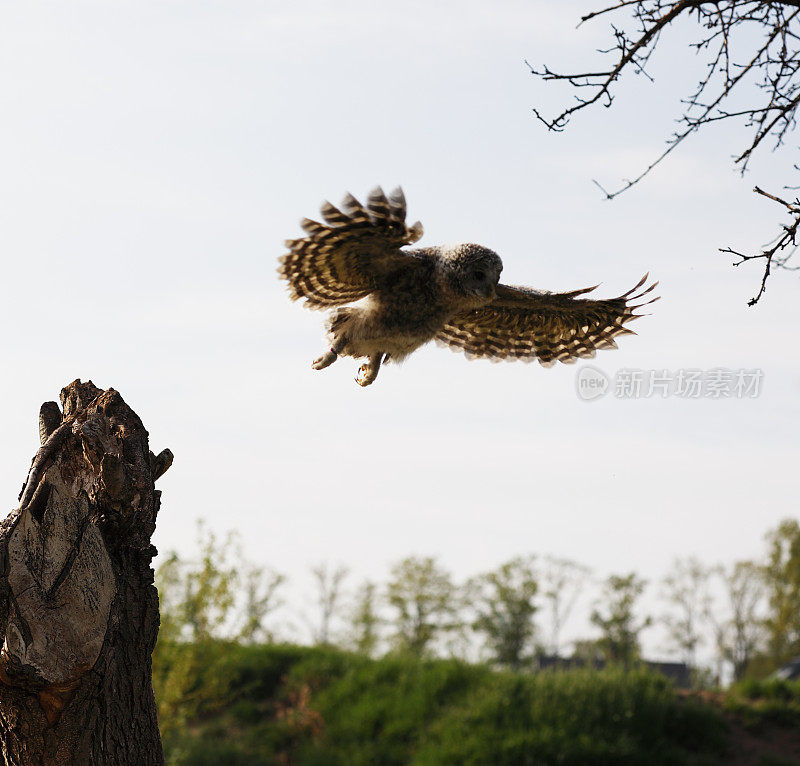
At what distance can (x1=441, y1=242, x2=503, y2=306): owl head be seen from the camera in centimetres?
497

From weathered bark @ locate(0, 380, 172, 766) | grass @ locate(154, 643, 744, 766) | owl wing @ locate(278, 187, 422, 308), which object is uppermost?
owl wing @ locate(278, 187, 422, 308)

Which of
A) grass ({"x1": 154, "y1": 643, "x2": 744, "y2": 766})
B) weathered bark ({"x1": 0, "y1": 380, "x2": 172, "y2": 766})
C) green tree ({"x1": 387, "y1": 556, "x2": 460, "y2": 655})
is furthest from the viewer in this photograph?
green tree ({"x1": 387, "y1": 556, "x2": 460, "y2": 655})

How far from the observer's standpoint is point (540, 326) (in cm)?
582

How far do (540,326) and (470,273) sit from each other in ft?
3.32

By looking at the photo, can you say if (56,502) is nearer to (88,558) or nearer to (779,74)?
(88,558)

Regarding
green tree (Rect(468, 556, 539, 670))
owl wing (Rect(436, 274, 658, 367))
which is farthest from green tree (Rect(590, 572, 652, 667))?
owl wing (Rect(436, 274, 658, 367))

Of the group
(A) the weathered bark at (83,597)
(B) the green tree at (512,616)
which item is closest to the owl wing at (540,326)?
(A) the weathered bark at (83,597)

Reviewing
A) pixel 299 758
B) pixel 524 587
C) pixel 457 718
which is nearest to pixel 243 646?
pixel 299 758

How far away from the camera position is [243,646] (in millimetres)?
→ 18234

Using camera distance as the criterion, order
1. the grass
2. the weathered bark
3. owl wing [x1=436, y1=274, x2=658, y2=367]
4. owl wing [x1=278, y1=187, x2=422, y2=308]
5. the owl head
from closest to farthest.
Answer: the weathered bark < owl wing [x1=278, y1=187, x2=422, y2=308] < the owl head < owl wing [x1=436, y1=274, x2=658, y2=367] < the grass

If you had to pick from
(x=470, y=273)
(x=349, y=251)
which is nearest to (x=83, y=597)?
(x=349, y=251)

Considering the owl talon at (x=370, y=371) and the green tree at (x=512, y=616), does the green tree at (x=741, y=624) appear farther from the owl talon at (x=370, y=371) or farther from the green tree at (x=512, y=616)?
the owl talon at (x=370, y=371)

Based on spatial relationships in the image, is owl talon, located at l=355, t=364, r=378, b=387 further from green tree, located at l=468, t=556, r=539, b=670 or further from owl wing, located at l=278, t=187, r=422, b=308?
green tree, located at l=468, t=556, r=539, b=670

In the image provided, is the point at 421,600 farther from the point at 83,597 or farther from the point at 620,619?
the point at 83,597
